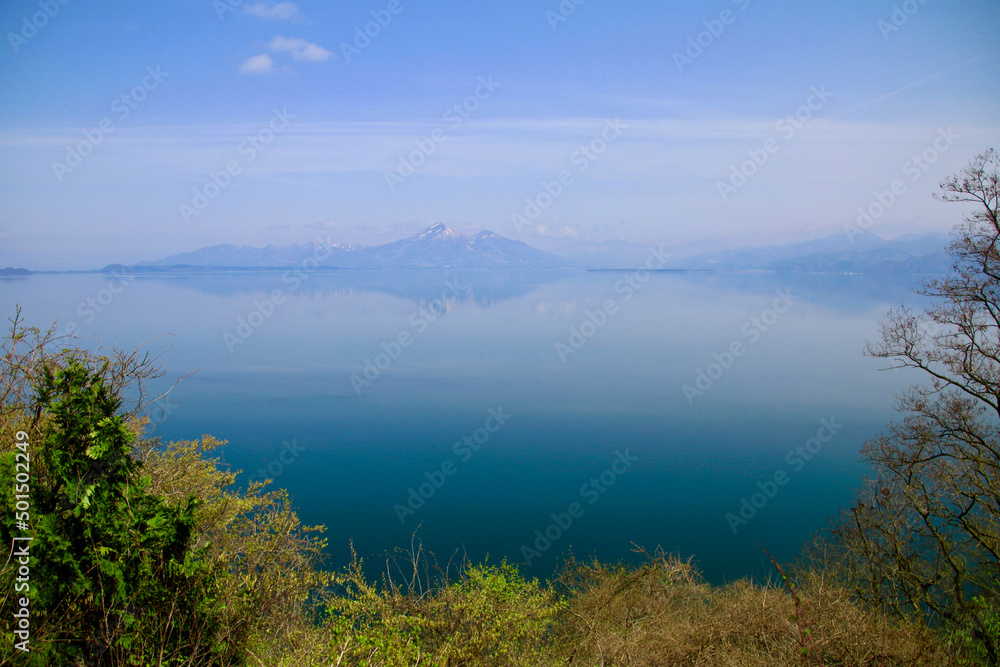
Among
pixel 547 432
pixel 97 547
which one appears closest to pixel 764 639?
pixel 97 547

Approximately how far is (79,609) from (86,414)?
7.86ft

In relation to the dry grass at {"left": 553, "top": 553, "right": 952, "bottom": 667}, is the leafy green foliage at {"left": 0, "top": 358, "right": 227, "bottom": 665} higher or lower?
higher

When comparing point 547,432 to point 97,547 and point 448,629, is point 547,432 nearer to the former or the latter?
point 448,629

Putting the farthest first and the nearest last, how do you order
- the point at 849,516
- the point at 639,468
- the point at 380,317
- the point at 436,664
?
the point at 380,317
the point at 639,468
the point at 849,516
the point at 436,664

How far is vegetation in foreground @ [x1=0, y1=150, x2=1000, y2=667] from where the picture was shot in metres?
6.96

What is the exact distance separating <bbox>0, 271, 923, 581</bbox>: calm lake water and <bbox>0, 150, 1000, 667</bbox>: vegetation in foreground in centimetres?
764

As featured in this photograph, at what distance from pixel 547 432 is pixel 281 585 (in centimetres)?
2428

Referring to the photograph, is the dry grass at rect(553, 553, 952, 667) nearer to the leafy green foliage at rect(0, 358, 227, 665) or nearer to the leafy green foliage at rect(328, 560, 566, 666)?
the leafy green foliage at rect(328, 560, 566, 666)

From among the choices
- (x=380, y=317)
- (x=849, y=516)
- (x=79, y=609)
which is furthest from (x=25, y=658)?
(x=380, y=317)

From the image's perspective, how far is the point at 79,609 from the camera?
7.05m

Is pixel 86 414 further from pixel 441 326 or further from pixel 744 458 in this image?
pixel 441 326

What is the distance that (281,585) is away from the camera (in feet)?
36.1

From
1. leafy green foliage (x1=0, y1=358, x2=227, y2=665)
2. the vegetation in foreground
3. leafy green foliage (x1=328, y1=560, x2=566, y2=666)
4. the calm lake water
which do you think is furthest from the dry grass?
the calm lake water

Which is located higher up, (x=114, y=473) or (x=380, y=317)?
(x=380, y=317)
